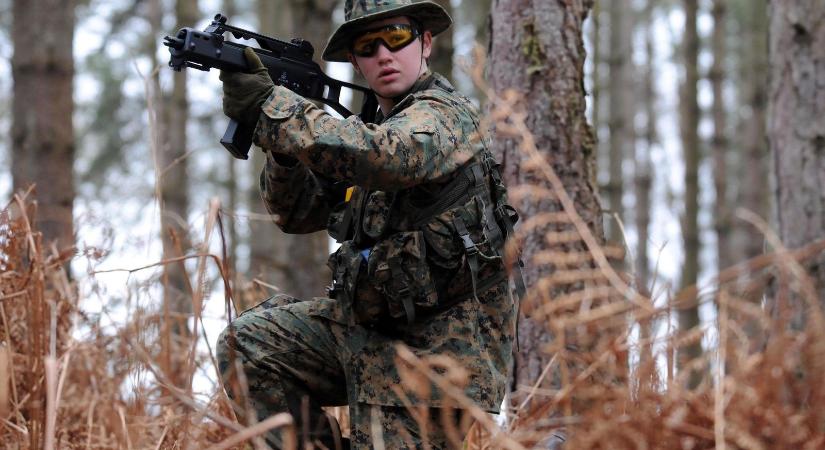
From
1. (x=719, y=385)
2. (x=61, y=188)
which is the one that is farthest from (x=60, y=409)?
(x=719, y=385)

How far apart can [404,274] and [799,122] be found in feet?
11.9

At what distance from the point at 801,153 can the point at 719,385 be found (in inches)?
172

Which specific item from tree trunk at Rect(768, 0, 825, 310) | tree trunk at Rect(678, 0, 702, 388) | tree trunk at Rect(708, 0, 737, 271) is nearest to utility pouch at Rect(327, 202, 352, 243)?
tree trunk at Rect(768, 0, 825, 310)

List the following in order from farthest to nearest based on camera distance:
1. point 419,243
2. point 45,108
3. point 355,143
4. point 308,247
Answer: point 308,247 → point 45,108 → point 419,243 → point 355,143

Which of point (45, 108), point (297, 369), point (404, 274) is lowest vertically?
point (297, 369)

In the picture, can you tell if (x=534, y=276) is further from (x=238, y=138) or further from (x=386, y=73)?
(x=238, y=138)

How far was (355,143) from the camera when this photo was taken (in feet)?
8.93

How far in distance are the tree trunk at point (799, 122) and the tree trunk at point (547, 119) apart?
1666mm

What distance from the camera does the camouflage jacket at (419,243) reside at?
2.80m

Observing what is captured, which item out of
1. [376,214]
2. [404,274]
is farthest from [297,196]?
[404,274]

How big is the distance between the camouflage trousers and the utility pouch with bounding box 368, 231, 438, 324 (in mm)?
243

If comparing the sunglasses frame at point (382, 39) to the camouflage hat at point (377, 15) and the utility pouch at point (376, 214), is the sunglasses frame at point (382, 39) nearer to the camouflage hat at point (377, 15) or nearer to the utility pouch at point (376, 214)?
the camouflage hat at point (377, 15)

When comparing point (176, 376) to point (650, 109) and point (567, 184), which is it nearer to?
point (567, 184)

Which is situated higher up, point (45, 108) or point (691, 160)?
point (691, 160)
